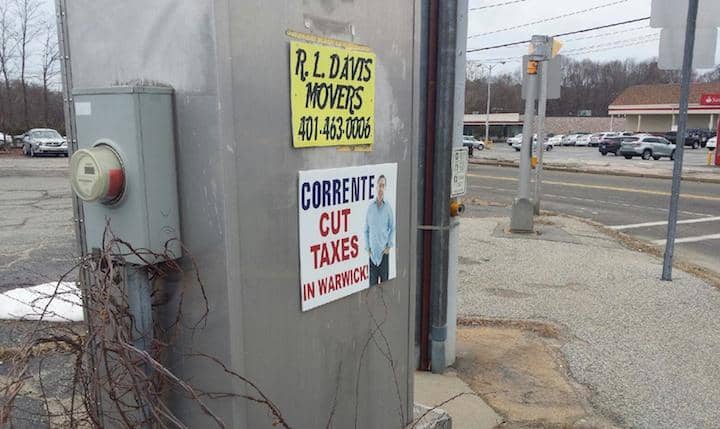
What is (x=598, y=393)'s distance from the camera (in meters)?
4.11

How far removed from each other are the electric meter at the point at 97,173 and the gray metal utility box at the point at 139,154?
0.07 ft

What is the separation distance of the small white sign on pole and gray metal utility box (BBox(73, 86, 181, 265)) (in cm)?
48

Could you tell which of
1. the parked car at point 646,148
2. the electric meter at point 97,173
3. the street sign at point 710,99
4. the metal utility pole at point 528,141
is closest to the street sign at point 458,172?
the electric meter at point 97,173

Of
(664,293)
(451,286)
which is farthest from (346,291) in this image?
(664,293)

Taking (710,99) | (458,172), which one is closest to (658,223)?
(458,172)

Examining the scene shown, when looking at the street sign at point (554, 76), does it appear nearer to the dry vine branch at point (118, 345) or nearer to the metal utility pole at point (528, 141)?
the metal utility pole at point (528, 141)

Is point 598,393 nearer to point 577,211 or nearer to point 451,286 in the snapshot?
point 451,286

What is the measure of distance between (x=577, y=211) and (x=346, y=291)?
502 inches

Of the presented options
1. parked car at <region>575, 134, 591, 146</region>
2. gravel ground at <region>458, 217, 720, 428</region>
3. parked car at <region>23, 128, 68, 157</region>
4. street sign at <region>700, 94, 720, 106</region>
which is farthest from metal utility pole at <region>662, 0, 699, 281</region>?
parked car at <region>575, 134, 591, 146</region>

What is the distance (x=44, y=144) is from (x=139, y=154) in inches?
1325

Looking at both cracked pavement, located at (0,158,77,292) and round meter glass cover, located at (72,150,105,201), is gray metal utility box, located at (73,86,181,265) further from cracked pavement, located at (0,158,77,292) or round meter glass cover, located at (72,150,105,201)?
cracked pavement, located at (0,158,77,292)

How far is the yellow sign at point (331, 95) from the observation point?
2.03 meters

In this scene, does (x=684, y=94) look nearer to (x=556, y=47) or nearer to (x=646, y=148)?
(x=556, y=47)

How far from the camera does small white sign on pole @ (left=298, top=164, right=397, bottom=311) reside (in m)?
2.17
